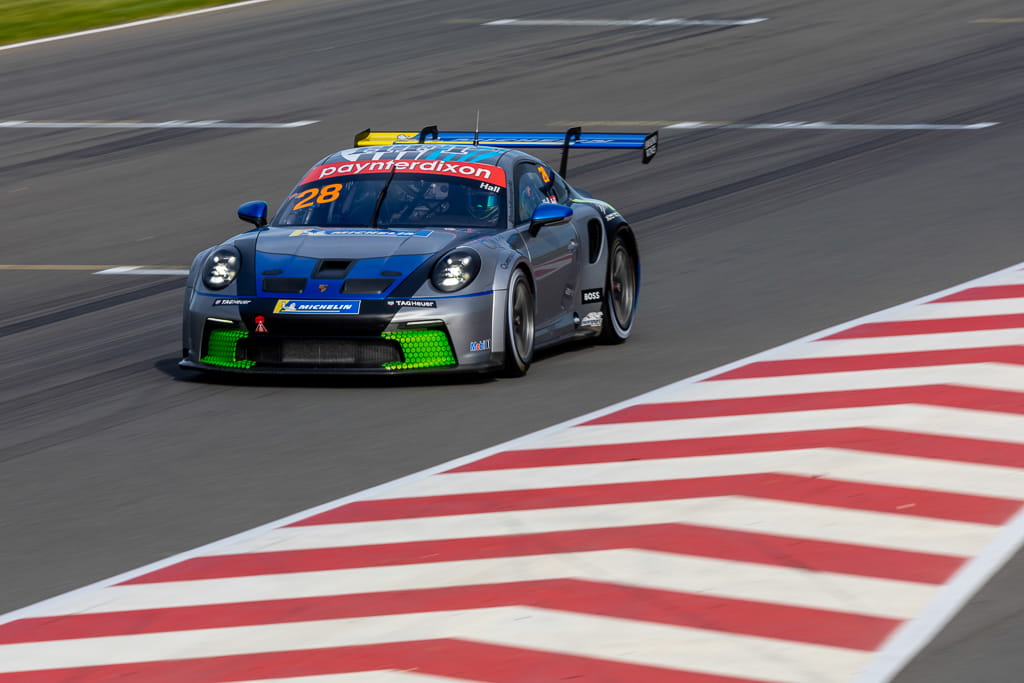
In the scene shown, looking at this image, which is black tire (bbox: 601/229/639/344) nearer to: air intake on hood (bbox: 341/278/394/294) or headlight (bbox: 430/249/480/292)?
headlight (bbox: 430/249/480/292)

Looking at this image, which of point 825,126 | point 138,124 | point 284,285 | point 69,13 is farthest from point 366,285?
point 69,13

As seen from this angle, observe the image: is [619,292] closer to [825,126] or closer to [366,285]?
[366,285]

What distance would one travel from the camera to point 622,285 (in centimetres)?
1270

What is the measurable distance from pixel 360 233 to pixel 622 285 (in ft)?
7.22

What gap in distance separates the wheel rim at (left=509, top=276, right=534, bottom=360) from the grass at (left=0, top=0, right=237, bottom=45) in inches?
823

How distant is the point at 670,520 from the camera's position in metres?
8.01

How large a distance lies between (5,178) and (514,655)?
1549 cm

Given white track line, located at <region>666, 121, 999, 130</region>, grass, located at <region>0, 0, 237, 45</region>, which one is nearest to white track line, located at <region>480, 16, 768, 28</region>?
grass, located at <region>0, 0, 237, 45</region>

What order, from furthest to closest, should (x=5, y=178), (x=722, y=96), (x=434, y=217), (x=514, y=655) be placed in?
(x=722, y=96), (x=5, y=178), (x=434, y=217), (x=514, y=655)

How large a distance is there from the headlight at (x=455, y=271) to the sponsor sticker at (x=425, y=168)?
3.38 ft

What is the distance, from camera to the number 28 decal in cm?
1177

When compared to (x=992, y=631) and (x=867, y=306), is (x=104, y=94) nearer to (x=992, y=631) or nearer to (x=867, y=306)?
(x=867, y=306)

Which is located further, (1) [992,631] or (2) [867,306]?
(2) [867,306]

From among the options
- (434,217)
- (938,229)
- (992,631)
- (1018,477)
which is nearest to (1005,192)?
(938,229)
